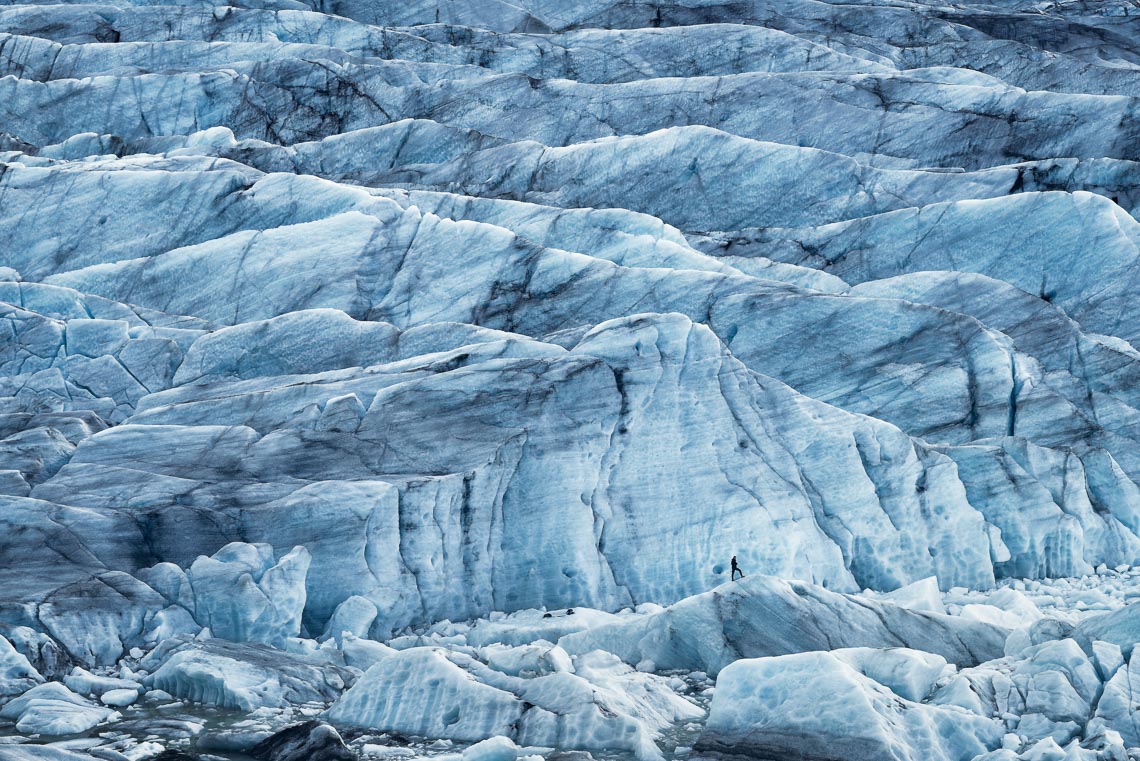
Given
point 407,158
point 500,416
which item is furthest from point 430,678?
point 407,158

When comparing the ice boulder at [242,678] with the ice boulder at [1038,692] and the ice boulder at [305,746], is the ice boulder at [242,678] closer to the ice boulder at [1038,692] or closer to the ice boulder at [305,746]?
the ice boulder at [305,746]

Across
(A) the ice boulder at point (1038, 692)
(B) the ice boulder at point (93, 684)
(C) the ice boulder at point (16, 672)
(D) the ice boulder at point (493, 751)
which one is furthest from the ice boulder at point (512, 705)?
(C) the ice boulder at point (16, 672)

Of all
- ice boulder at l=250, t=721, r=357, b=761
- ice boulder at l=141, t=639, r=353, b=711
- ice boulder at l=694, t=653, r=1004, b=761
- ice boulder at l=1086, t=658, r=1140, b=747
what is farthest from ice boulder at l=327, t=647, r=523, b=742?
ice boulder at l=1086, t=658, r=1140, b=747

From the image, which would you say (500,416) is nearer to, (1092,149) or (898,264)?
(898,264)

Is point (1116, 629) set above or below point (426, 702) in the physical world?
above

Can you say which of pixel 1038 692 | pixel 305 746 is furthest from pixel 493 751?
pixel 1038 692

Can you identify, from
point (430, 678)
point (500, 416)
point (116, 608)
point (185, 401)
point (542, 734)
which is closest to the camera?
point (542, 734)

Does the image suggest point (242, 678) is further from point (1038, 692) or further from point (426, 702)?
point (1038, 692)

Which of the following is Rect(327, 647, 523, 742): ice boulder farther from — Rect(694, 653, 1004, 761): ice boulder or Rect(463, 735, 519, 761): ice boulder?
Rect(694, 653, 1004, 761): ice boulder
